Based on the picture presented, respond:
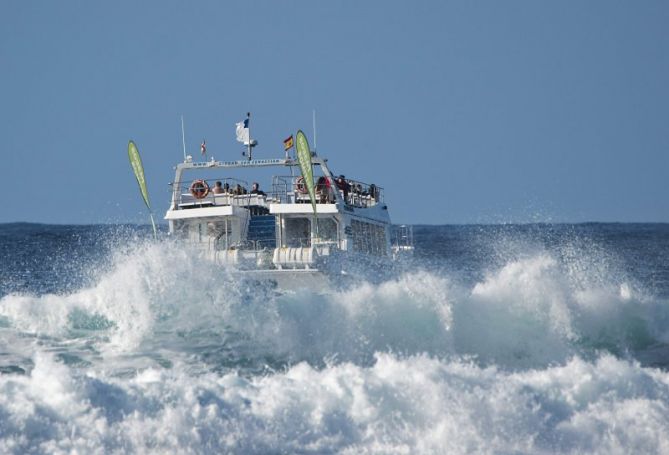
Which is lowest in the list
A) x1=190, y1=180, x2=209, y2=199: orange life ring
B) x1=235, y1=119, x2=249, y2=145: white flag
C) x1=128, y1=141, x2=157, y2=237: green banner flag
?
x1=190, y1=180, x2=209, y2=199: orange life ring

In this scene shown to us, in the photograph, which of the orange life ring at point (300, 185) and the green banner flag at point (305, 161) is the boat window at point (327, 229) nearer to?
the orange life ring at point (300, 185)

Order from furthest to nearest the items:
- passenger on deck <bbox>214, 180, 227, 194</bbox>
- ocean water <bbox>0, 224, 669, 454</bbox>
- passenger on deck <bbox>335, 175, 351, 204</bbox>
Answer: passenger on deck <bbox>214, 180, 227, 194</bbox> → passenger on deck <bbox>335, 175, 351, 204</bbox> → ocean water <bbox>0, 224, 669, 454</bbox>

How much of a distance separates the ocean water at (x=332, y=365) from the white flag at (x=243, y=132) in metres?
9.17

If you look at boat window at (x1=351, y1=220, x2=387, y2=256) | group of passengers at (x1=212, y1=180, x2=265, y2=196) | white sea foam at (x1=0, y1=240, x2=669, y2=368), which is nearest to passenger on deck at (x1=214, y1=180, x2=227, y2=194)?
group of passengers at (x1=212, y1=180, x2=265, y2=196)

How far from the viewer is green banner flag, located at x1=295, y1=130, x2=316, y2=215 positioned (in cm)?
2980

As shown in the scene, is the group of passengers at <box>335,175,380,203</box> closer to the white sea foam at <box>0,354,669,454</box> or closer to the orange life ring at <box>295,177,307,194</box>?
the orange life ring at <box>295,177,307,194</box>

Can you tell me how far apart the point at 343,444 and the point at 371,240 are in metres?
20.6

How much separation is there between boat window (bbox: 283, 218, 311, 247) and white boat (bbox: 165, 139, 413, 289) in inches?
1.2

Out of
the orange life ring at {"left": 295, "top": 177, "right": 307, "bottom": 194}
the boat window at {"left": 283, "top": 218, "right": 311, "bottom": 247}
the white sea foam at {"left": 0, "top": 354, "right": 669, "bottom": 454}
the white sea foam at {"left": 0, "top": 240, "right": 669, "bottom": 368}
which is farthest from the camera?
the boat window at {"left": 283, "top": 218, "right": 311, "bottom": 247}

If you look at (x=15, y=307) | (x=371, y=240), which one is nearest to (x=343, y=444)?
(x=15, y=307)

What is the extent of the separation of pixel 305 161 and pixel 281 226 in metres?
2.68

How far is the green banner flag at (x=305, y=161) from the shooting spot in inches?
1173

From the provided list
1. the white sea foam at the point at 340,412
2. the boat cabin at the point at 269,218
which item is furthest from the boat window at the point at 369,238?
the white sea foam at the point at 340,412

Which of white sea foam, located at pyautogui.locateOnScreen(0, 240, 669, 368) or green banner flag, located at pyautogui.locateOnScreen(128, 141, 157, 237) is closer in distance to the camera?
white sea foam, located at pyautogui.locateOnScreen(0, 240, 669, 368)
